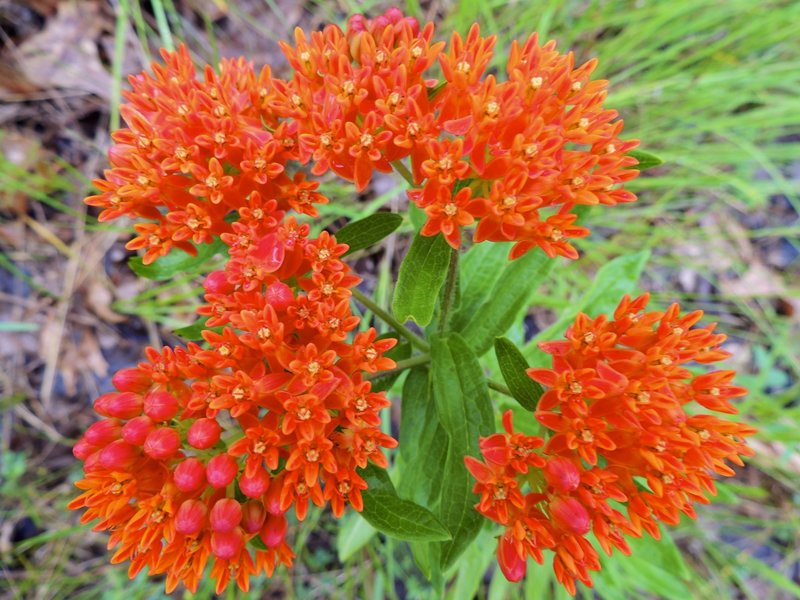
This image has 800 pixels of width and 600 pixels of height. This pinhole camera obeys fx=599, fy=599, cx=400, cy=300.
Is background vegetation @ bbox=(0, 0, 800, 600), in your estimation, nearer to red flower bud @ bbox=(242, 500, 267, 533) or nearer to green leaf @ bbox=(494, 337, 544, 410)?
green leaf @ bbox=(494, 337, 544, 410)

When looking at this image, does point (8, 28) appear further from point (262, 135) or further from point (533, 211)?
point (533, 211)

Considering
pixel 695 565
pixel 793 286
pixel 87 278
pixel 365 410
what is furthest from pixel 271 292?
pixel 793 286

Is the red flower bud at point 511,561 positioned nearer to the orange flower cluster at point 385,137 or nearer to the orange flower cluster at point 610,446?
the orange flower cluster at point 610,446

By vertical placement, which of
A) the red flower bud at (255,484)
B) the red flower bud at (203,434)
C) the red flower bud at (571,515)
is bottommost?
the red flower bud at (571,515)

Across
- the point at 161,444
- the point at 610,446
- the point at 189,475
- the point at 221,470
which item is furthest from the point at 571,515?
the point at 161,444

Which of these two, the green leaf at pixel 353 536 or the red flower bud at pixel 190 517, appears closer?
the red flower bud at pixel 190 517

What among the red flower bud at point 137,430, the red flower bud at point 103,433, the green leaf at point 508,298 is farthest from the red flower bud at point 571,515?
the red flower bud at point 103,433
